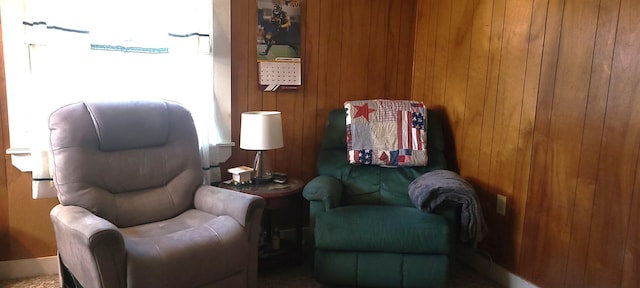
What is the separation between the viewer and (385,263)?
2.30 metres

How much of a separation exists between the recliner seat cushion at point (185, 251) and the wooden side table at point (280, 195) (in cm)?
32

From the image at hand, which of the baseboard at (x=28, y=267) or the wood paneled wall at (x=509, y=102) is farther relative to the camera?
the baseboard at (x=28, y=267)

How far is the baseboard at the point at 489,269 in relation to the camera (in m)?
2.45

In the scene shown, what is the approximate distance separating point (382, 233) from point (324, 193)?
0.38m

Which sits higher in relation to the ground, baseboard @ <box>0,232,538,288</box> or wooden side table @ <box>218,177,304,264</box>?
wooden side table @ <box>218,177,304,264</box>

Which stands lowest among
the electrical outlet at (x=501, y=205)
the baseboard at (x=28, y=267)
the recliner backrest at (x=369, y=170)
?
the baseboard at (x=28, y=267)

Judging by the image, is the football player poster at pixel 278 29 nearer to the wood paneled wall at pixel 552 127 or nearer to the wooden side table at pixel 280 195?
the wooden side table at pixel 280 195

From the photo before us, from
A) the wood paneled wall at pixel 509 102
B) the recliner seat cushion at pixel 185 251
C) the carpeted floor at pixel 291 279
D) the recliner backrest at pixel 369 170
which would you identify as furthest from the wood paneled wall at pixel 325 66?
the recliner seat cushion at pixel 185 251

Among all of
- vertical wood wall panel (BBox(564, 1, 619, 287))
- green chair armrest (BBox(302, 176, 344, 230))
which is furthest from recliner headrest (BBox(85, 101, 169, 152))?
vertical wood wall panel (BBox(564, 1, 619, 287))

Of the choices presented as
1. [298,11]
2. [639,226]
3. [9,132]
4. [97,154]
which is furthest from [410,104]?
[9,132]

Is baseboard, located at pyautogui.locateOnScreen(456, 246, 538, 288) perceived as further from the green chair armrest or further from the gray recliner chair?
the gray recliner chair

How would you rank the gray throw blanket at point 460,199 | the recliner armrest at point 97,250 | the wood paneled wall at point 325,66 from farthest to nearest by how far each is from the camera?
the wood paneled wall at point 325,66, the gray throw blanket at point 460,199, the recliner armrest at point 97,250

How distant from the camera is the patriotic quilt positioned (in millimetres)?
2764

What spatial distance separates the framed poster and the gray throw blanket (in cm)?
114
